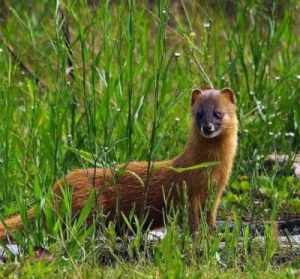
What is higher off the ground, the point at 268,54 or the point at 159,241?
the point at 268,54

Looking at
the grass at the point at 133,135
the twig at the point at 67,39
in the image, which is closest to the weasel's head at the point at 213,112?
the grass at the point at 133,135

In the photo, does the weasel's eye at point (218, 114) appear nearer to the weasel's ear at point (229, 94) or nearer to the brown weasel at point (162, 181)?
the brown weasel at point (162, 181)

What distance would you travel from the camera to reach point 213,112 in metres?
6.57

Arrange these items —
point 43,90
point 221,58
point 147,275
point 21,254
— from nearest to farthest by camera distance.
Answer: point 147,275 < point 21,254 < point 221,58 < point 43,90

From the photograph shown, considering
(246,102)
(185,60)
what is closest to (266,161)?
(246,102)

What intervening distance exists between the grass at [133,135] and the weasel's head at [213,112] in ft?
0.52

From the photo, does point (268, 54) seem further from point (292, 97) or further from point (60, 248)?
point (60, 248)

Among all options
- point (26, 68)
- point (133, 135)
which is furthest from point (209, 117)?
point (26, 68)

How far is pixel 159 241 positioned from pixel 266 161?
1.71 m

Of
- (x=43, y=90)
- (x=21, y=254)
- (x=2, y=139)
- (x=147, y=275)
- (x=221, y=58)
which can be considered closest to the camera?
(x=147, y=275)

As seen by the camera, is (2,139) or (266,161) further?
(266,161)

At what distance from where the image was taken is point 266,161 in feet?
23.7

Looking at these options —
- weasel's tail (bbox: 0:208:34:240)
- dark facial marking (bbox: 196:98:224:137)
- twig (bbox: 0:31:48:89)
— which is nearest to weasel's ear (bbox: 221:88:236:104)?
dark facial marking (bbox: 196:98:224:137)

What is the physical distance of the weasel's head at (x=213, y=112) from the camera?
256 inches
